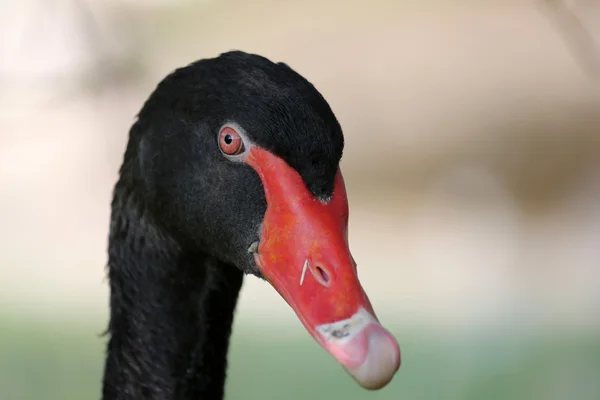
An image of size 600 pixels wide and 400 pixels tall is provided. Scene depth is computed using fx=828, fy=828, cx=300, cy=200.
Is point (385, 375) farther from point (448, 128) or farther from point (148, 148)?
point (448, 128)

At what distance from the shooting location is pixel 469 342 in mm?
Answer: 3309

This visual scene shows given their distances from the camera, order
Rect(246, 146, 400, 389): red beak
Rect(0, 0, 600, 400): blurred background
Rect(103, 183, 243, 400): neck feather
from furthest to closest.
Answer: Rect(0, 0, 600, 400): blurred background
Rect(103, 183, 243, 400): neck feather
Rect(246, 146, 400, 389): red beak

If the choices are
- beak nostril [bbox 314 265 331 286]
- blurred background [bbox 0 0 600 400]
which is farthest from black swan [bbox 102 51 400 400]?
blurred background [bbox 0 0 600 400]

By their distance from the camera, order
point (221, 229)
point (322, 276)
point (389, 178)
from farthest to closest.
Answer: point (389, 178), point (221, 229), point (322, 276)

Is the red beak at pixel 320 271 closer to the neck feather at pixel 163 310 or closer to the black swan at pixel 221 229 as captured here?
the black swan at pixel 221 229

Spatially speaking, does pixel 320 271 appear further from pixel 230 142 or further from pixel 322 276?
pixel 230 142

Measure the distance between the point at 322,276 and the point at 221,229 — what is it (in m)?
0.19

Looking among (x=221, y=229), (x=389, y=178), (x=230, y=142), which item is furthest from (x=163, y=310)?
(x=389, y=178)

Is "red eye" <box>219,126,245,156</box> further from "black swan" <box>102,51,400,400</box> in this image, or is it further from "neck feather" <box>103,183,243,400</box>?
"neck feather" <box>103,183,243,400</box>

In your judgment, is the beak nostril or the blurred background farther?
the blurred background

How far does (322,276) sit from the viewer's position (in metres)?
0.97

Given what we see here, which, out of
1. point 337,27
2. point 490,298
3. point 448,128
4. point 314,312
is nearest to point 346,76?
point 337,27

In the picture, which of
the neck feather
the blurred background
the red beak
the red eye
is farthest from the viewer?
the blurred background

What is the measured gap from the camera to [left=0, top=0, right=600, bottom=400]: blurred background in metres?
3.14
